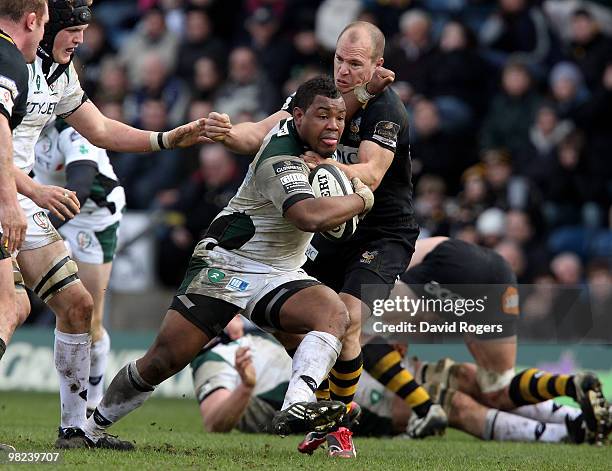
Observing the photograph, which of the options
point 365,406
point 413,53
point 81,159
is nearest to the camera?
point 365,406

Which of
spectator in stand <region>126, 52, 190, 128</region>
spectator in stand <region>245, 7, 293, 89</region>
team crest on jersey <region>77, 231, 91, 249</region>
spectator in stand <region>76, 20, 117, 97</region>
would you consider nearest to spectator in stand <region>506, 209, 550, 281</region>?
spectator in stand <region>245, 7, 293, 89</region>

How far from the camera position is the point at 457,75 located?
633 inches

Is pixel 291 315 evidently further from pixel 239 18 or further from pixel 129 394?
pixel 239 18

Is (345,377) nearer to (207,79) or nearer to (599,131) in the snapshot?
A: (599,131)

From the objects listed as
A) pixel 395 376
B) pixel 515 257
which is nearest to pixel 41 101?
pixel 395 376

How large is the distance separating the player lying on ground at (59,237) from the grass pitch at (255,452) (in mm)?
415

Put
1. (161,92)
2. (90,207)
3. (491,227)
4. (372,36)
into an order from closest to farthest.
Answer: (372,36) < (90,207) < (491,227) < (161,92)

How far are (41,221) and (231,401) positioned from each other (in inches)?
89.3

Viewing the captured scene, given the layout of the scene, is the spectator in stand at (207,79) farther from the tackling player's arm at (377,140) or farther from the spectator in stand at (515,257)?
the tackling player's arm at (377,140)

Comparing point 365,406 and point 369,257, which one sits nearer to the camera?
point 369,257

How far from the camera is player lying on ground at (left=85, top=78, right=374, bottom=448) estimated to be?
7398 mm

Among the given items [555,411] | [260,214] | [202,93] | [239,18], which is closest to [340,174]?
Result: [260,214]

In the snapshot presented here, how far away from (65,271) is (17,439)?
1296 millimetres

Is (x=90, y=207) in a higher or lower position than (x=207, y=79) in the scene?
higher
